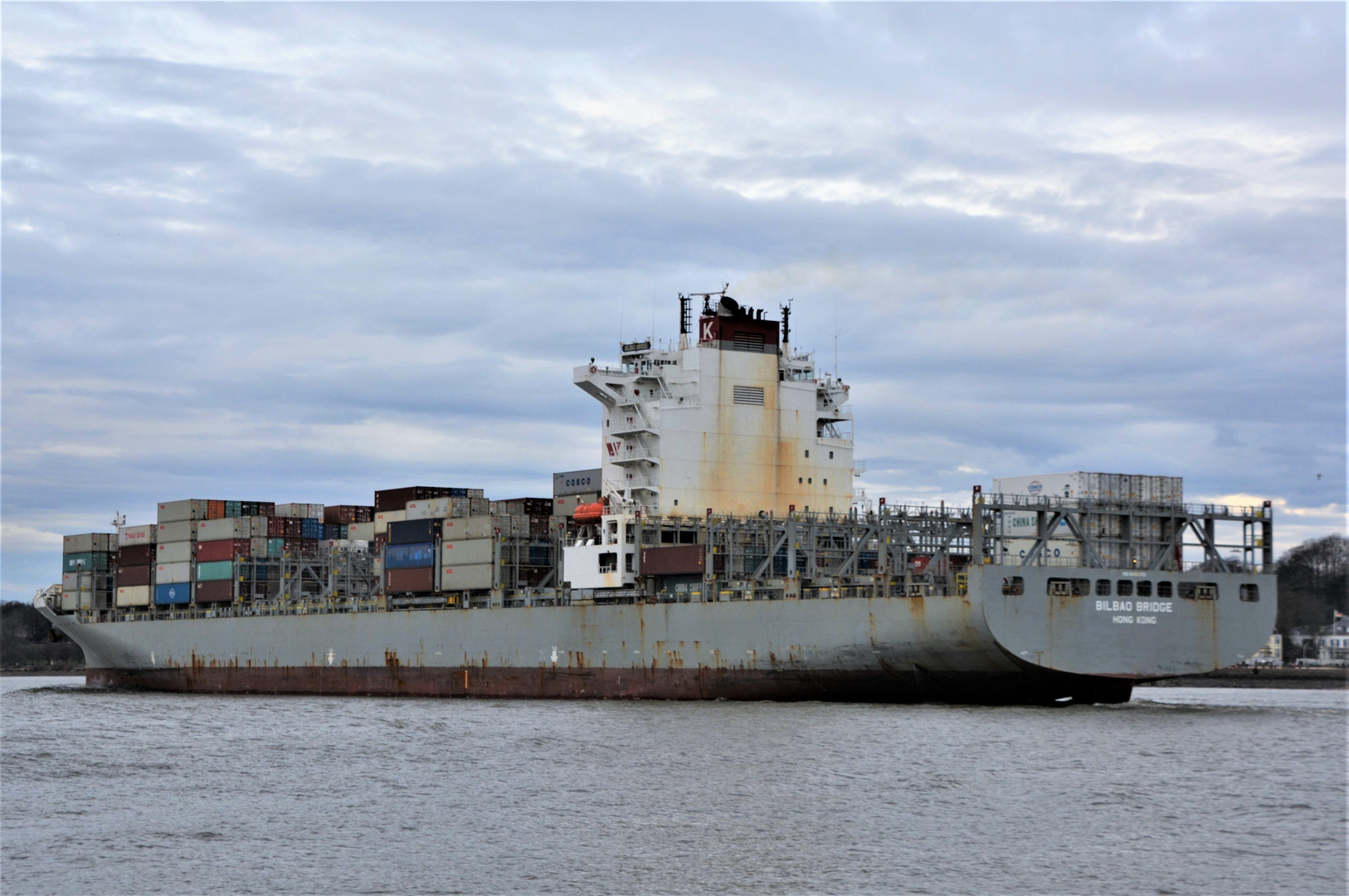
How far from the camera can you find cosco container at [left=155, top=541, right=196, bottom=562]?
223ft

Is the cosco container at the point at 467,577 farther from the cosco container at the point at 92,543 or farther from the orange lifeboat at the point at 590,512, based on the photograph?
the cosco container at the point at 92,543

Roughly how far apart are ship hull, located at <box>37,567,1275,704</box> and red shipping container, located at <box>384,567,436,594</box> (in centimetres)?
112

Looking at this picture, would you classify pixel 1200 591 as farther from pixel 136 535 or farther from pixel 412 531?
pixel 136 535

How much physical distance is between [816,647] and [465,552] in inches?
668

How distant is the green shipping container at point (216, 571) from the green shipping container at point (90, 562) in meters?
10.6

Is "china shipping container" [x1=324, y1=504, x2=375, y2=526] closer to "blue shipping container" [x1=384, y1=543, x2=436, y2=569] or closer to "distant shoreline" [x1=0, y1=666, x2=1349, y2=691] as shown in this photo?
"blue shipping container" [x1=384, y1=543, x2=436, y2=569]

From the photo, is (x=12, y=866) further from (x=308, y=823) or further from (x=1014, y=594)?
(x=1014, y=594)

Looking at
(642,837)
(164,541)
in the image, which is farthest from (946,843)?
(164,541)

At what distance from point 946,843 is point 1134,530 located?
22256mm

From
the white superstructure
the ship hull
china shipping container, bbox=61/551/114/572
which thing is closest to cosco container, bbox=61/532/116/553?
china shipping container, bbox=61/551/114/572

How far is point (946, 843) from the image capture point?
901 inches

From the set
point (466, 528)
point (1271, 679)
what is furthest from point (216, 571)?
point (1271, 679)

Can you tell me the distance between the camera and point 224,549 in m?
66.2

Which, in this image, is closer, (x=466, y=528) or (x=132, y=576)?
(x=466, y=528)
